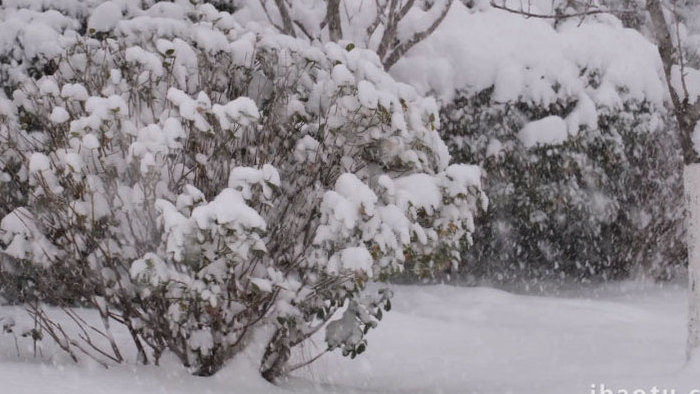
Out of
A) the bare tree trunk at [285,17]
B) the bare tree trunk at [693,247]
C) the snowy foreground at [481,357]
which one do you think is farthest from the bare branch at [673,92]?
the bare tree trunk at [285,17]

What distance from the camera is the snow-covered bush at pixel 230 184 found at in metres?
4.38

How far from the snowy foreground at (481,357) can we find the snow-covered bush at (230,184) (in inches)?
→ 15.4

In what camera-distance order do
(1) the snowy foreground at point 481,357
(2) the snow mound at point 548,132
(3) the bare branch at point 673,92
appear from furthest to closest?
(2) the snow mound at point 548,132, (3) the bare branch at point 673,92, (1) the snowy foreground at point 481,357

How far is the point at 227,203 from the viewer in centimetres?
407

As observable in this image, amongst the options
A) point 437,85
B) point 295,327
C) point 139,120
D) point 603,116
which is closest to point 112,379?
point 295,327

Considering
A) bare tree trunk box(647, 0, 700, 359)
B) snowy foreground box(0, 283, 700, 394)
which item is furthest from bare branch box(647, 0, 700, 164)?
snowy foreground box(0, 283, 700, 394)

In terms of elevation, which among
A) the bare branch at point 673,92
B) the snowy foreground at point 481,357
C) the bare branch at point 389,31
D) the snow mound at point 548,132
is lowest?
the snowy foreground at point 481,357

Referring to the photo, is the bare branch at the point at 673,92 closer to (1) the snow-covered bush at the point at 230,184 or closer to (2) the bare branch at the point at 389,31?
(1) the snow-covered bush at the point at 230,184

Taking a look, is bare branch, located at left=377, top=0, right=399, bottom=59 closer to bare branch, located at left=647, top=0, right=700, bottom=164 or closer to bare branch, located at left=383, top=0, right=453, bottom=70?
bare branch, located at left=383, top=0, right=453, bottom=70

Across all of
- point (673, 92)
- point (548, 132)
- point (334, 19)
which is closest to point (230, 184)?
point (673, 92)

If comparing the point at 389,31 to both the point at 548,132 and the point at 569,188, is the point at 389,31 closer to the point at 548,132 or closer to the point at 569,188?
the point at 548,132

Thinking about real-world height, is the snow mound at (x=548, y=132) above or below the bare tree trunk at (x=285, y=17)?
below

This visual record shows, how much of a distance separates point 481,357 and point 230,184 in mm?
3234

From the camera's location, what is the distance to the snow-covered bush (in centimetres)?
438
